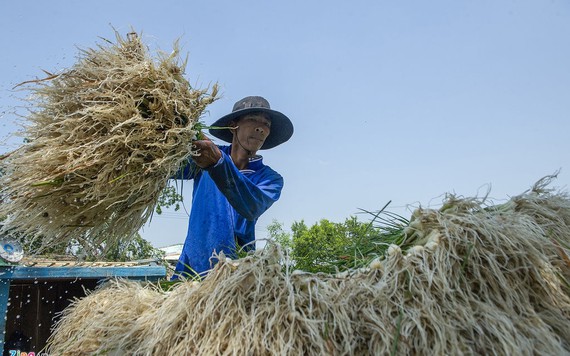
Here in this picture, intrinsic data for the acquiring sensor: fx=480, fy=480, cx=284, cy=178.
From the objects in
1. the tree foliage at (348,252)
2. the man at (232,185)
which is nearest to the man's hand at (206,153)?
the man at (232,185)

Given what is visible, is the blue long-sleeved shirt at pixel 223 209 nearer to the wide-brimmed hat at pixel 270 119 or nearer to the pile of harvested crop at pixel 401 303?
the wide-brimmed hat at pixel 270 119

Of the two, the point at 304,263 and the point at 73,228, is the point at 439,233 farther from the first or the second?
the point at 73,228

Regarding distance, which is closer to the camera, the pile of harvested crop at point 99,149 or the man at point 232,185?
the pile of harvested crop at point 99,149

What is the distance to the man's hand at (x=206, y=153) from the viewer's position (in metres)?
2.54

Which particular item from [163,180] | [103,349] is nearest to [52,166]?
[163,180]

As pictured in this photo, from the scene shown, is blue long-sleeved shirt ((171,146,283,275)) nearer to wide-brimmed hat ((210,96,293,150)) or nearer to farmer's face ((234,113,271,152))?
farmer's face ((234,113,271,152))

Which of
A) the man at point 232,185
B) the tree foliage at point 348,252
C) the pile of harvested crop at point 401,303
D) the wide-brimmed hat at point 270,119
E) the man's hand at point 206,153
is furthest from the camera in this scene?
the wide-brimmed hat at point 270,119

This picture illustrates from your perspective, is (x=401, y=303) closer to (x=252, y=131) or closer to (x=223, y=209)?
(x=223, y=209)

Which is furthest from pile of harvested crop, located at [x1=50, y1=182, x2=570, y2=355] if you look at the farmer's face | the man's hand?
the farmer's face

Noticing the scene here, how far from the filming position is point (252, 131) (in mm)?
3697

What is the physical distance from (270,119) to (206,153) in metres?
1.36

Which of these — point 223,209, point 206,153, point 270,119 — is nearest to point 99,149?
point 206,153

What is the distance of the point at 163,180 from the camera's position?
225 centimetres

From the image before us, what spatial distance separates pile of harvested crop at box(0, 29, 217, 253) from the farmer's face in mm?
1208
